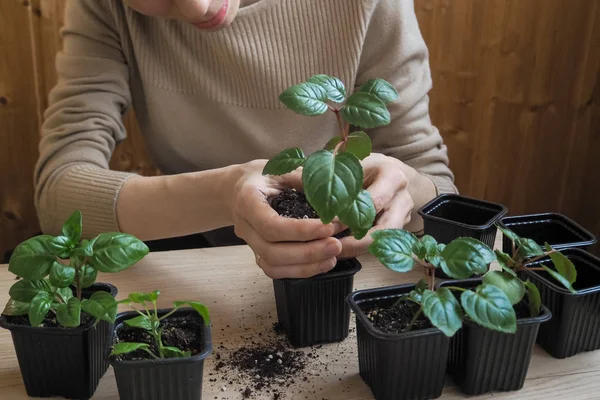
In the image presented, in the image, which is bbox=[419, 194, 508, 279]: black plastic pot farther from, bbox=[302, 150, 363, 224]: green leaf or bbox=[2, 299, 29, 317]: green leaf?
bbox=[2, 299, 29, 317]: green leaf

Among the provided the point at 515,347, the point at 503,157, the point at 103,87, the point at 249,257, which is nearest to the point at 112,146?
the point at 103,87

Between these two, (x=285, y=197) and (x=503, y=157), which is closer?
(x=285, y=197)

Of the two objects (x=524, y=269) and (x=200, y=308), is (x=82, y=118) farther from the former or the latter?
(x=524, y=269)

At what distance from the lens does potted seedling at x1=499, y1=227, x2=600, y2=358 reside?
2.62 feet

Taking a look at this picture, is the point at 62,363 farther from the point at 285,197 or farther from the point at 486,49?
the point at 486,49

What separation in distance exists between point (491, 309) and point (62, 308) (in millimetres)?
495

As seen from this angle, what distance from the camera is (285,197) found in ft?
3.02

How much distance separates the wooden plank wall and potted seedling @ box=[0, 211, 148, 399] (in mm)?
1171

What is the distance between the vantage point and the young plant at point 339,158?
645 millimetres

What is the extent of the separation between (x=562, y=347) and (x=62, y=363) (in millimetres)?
662

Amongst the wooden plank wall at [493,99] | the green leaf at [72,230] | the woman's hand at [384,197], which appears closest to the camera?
the green leaf at [72,230]

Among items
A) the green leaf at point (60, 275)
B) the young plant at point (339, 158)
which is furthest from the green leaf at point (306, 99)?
the green leaf at point (60, 275)

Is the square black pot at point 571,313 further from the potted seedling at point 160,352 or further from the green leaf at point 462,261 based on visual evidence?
the potted seedling at point 160,352

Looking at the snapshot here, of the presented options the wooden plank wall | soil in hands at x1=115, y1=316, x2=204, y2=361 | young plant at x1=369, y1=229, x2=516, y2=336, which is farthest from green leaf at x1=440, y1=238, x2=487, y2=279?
the wooden plank wall
